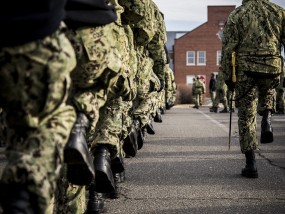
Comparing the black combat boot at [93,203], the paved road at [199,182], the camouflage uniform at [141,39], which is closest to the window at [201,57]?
the paved road at [199,182]

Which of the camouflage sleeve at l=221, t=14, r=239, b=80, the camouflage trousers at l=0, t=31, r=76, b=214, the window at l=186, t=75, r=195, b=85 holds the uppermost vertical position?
the camouflage sleeve at l=221, t=14, r=239, b=80

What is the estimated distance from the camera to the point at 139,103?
803 centimetres

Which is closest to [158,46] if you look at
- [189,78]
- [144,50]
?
[144,50]

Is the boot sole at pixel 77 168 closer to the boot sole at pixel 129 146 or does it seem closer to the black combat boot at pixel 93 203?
the black combat boot at pixel 93 203

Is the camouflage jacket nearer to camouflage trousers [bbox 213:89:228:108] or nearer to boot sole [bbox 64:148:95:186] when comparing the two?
boot sole [bbox 64:148:95:186]

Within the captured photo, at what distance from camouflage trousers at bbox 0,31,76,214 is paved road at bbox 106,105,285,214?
8.72 ft

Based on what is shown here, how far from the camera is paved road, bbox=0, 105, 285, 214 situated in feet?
16.5

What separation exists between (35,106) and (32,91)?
0.21 feet

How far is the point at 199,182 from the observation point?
248 inches

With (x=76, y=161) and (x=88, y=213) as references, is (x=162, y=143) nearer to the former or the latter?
(x=88, y=213)

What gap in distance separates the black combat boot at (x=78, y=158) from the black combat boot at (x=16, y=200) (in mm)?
580

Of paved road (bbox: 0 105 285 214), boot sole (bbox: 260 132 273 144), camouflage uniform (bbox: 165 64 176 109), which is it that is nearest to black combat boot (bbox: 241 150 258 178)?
paved road (bbox: 0 105 285 214)

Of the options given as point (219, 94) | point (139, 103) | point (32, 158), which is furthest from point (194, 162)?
point (219, 94)

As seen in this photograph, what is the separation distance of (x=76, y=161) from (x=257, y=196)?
2.95 metres
